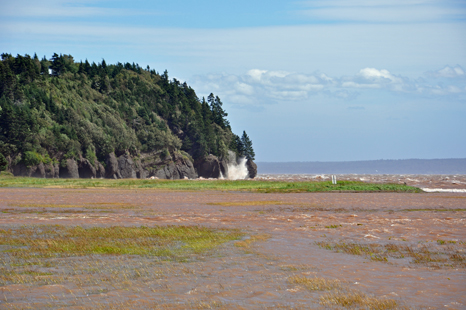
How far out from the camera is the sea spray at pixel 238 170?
511 feet

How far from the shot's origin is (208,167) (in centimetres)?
14612

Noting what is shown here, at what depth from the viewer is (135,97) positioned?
148m

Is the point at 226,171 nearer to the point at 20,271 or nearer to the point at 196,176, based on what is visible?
the point at 196,176

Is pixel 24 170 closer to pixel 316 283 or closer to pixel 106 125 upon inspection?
pixel 106 125

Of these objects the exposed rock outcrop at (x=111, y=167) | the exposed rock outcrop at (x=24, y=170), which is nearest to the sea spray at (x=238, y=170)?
the exposed rock outcrop at (x=111, y=167)

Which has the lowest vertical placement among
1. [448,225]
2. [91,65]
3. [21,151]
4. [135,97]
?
[448,225]

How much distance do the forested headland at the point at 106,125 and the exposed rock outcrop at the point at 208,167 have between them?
0.29 metres

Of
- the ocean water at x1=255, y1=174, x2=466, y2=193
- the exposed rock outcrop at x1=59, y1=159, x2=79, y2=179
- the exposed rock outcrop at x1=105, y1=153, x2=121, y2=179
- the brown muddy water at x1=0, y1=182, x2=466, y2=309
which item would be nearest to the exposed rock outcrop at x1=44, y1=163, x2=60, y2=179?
the exposed rock outcrop at x1=59, y1=159, x2=79, y2=179

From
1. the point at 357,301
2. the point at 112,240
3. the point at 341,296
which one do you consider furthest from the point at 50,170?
the point at 357,301

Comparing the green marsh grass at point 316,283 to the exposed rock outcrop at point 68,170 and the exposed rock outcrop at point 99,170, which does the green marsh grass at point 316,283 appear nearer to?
the exposed rock outcrop at point 68,170

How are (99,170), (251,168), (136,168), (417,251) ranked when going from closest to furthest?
1. (417,251)
2. (99,170)
3. (136,168)
4. (251,168)

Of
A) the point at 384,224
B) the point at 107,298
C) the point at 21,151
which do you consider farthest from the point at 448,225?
the point at 21,151

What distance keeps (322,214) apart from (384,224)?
21.0ft

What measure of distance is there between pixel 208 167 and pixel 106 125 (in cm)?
3638
